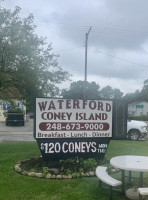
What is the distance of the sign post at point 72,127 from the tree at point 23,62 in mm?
3505

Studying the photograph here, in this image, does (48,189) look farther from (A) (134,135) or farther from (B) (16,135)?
(B) (16,135)

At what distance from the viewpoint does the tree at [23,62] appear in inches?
457

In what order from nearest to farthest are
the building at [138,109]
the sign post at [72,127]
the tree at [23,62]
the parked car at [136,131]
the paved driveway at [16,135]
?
the sign post at [72,127]
the tree at [23,62]
the parked car at [136,131]
the paved driveway at [16,135]
the building at [138,109]

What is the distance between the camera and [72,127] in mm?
9000

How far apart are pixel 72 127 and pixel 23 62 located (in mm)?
4343

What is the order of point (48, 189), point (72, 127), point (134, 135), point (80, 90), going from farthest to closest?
point (80, 90), point (134, 135), point (72, 127), point (48, 189)

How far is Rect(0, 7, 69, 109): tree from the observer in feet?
38.1

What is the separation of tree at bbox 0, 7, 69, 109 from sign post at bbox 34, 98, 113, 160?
3505 mm

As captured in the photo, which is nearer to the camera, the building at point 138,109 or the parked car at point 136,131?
the parked car at point 136,131

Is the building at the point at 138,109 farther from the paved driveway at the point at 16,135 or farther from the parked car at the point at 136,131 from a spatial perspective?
Result: the parked car at the point at 136,131

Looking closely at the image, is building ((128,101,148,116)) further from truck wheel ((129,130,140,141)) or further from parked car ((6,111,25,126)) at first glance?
truck wheel ((129,130,140,141))

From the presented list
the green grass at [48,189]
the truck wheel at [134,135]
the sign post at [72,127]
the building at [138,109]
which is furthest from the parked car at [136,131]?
the building at [138,109]

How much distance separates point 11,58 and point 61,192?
6979mm

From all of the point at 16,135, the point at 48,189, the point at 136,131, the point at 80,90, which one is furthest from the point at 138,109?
the point at 48,189
